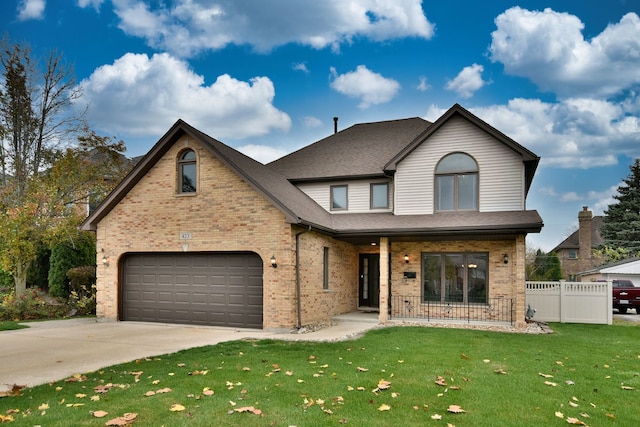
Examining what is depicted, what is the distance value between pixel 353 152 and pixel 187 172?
24.7 ft

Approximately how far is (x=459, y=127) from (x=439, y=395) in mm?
11618

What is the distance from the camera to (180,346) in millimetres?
10648

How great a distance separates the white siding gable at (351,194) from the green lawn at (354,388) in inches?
311

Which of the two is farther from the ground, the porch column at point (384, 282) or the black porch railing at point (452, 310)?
the porch column at point (384, 282)

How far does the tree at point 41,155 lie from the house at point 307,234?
3.55 meters

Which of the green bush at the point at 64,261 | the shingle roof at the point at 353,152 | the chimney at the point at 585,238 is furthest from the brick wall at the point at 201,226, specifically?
the chimney at the point at 585,238

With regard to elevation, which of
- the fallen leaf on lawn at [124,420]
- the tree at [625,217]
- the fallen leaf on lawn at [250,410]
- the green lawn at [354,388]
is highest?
the tree at [625,217]

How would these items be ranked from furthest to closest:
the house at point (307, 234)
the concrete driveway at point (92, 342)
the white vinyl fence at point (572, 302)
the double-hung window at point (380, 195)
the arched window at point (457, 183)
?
the double-hung window at point (380, 195), the white vinyl fence at point (572, 302), the arched window at point (457, 183), the house at point (307, 234), the concrete driveway at point (92, 342)

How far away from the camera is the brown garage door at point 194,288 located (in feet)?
46.2

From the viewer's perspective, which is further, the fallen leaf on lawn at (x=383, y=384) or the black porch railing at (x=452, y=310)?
the black porch railing at (x=452, y=310)

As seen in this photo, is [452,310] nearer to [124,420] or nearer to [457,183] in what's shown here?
[457,183]

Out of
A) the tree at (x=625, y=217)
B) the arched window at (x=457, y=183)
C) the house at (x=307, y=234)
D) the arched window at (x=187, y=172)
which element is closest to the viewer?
the house at (x=307, y=234)

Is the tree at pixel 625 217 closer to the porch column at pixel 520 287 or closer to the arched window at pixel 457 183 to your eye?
the arched window at pixel 457 183

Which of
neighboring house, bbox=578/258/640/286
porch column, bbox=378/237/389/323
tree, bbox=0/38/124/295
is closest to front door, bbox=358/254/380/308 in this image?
porch column, bbox=378/237/389/323
